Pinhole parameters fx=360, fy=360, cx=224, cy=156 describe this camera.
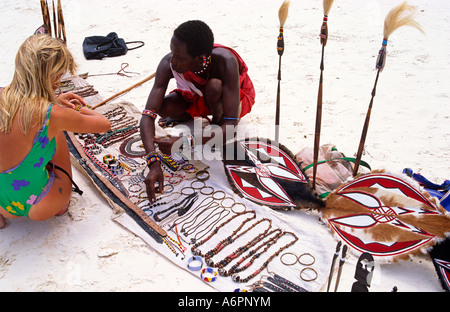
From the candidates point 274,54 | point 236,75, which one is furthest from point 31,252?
point 274,54

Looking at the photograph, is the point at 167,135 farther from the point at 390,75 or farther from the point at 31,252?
the point at 390,75

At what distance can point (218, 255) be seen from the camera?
6.87 ft

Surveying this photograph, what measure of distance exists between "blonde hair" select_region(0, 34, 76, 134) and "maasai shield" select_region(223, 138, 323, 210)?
4.41 feet

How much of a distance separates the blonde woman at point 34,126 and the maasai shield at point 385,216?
5.35 ft

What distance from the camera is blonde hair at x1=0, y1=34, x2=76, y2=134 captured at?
1859mm

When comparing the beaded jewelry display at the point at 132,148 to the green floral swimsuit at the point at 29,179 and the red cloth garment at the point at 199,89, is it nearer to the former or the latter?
the red cloth garment at the point at 199,89

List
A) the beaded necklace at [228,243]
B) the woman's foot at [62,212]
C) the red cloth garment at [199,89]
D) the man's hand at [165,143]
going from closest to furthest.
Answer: the beaded necklace at [228,243] < the woman's foot at [62,212] < the man's hand at [165,143] < the red cloth garment at [199,89]

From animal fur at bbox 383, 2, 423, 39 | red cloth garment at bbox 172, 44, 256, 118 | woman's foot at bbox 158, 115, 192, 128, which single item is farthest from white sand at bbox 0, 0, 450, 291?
animal fur at bbox 383, 2, 423, 39

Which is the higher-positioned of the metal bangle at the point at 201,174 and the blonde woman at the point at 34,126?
the blonde woman at the point at 34,126

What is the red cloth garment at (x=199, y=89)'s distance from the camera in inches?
114

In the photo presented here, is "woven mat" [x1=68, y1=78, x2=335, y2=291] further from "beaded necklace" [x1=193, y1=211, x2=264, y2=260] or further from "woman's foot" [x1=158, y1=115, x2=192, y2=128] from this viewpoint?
"woman's foot" [x1=158, y1=115, x2=192, y2=128]

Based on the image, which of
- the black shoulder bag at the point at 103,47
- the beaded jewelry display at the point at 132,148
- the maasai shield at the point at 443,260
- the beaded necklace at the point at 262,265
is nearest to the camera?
the maasai shield at the point at 443,260

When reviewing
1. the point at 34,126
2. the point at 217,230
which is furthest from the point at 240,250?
the point at 34,126

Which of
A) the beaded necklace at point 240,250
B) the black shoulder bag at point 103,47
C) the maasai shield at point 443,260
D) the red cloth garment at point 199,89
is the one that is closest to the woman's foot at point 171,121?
the red cloth garment at point 199,89
